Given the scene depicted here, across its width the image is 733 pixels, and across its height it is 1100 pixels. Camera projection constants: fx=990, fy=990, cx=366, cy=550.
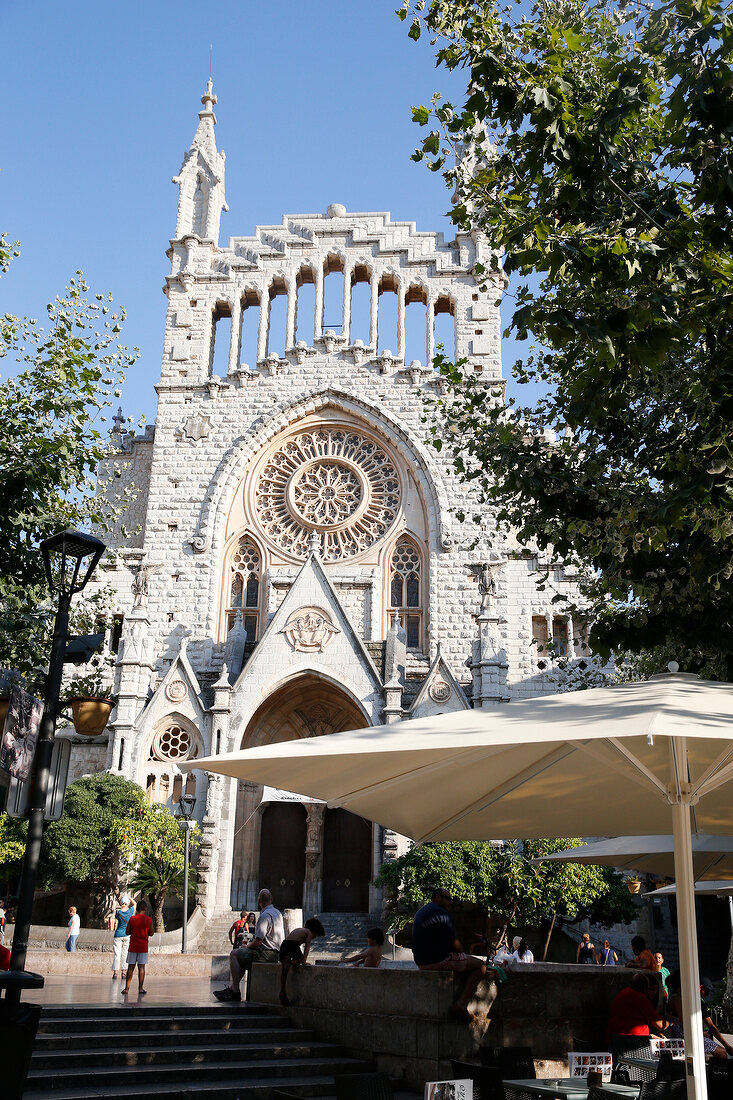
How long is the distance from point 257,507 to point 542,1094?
24.4 m

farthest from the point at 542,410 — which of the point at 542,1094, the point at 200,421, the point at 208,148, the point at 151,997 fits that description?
the point at 208,148

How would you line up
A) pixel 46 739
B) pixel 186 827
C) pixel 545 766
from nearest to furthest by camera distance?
1. pixel 545 766
2. pixel 46 739
3. pixel 186 827

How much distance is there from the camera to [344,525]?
29359 millimetres

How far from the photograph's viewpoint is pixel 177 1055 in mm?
9023

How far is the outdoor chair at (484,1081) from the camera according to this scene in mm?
6531

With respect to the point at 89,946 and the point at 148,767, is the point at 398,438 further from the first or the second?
the point at 89,946

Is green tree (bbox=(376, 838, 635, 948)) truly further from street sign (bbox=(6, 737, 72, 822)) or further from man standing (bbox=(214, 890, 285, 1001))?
street sign (bbox=(6, 737, 72, 822))

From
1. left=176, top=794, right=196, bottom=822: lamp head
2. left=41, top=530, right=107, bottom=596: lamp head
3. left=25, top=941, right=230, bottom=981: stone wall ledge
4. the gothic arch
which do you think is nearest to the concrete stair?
left=41, top=530, right=107, bottom=596: lamp head

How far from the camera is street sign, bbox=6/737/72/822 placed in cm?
833

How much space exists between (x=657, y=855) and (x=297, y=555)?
1871cm

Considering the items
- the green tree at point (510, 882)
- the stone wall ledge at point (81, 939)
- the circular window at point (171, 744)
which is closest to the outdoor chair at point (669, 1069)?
the green tree at point (510, 882)

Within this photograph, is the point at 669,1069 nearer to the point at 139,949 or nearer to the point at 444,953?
the point at 444,953

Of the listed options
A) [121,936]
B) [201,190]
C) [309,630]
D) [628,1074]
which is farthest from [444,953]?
[201,190]

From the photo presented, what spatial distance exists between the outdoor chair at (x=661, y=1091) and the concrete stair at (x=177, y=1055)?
3.47 metres
